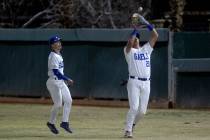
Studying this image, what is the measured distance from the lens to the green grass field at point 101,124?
1289cm

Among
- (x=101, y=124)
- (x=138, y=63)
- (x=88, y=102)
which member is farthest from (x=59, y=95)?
(x=88, y=102)

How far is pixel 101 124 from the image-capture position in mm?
15555

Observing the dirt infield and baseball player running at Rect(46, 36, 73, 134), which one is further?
the dirt infield

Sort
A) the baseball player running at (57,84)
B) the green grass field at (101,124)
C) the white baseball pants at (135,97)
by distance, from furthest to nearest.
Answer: the baseball player running at (57,84), the green grass field at (101,124), the white baseball pants at (135,97)

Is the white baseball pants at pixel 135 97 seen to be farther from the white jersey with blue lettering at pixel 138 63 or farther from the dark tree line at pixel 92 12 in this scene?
the dark tree line at pixel 92 12

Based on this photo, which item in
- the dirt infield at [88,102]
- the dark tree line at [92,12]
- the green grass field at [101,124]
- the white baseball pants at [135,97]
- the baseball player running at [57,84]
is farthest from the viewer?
the dark tree line at [92,12]

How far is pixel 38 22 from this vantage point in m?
30.8

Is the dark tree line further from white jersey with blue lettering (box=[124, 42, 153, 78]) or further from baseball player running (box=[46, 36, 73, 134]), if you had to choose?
white jersey with blue lettering (box=[124, 42, 153, 78])

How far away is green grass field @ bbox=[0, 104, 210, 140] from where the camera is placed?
42.3 ft

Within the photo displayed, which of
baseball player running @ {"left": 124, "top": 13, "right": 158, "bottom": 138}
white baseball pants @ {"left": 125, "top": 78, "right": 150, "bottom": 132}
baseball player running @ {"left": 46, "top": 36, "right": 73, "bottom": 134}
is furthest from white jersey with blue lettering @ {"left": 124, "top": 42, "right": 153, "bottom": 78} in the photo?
baseball player running @ {"left": 46, "top": 36, "right": 73, "bottom": 134}

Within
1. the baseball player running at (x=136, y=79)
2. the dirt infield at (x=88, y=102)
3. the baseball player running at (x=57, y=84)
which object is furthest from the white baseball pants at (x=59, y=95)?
the dirt infield at (x=88, y=102)

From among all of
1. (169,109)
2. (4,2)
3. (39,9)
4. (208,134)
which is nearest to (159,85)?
(169,109)

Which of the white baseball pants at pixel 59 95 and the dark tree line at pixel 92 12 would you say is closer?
the white baseball pants at pixel 59 95

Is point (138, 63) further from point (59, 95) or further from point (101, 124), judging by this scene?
point (101, 124)
